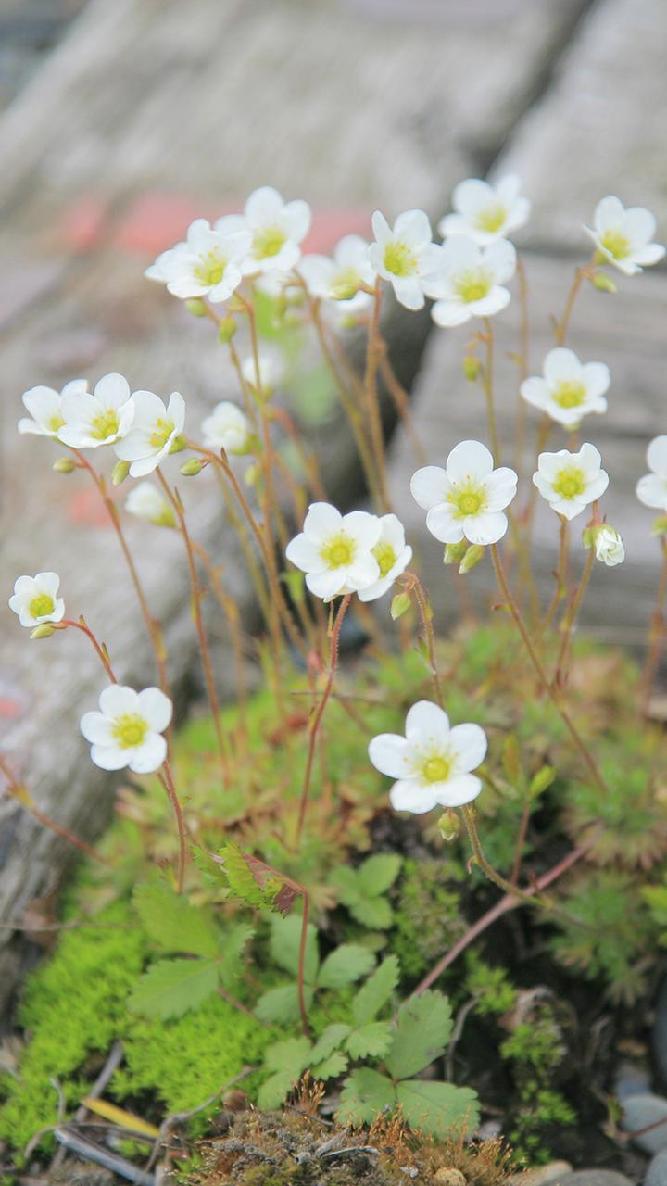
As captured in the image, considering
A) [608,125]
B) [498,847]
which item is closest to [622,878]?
[498,847]

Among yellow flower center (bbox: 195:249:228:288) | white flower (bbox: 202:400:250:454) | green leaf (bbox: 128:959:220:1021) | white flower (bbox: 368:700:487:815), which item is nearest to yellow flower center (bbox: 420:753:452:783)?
white flower (bbox: 368:700:487:815)

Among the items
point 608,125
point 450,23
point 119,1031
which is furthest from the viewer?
point 450,23

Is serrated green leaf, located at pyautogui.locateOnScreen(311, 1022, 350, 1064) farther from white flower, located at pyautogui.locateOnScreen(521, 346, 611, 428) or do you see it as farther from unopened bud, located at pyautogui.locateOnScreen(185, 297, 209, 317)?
unopened bud, located at pyautogui.locateOnScreen(185, 297, 209, 317)

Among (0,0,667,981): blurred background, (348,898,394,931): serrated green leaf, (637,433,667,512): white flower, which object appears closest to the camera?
(637,433,667,512): white flower

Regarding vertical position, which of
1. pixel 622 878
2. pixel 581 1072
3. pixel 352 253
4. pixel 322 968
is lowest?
pixel 581 1072

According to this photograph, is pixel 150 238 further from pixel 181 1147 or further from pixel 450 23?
pixel 181 1147

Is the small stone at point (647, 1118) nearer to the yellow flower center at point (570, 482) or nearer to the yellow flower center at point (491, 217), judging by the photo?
the yellow flower center at point (570, 482)
